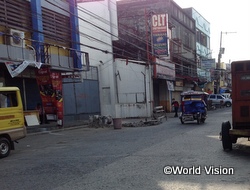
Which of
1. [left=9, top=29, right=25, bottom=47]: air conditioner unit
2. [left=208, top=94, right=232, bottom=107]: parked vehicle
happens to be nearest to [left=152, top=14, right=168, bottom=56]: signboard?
[left=208, top=94, right=232, bottom=107]: parked vehicle

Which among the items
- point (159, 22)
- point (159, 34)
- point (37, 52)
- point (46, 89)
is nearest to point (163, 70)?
point (159, 34)

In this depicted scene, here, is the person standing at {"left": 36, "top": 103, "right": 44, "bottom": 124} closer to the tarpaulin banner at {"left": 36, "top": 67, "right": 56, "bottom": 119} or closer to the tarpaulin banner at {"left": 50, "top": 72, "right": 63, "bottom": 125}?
the tarpaulin banner at {"left": 36, "top": 67, "right": 56, "bottom": 119}

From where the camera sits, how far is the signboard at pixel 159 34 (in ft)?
106

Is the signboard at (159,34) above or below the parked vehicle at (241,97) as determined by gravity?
above

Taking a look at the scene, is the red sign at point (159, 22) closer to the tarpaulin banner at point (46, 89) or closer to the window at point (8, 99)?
the tarpaulin banner at point (46, 89)

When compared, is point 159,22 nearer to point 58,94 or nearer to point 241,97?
point 58,94

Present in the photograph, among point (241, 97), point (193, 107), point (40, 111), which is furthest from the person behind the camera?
point (40, 111)

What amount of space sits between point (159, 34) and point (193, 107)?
13942mm

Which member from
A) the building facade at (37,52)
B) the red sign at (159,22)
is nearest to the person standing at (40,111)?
the building facade at (37,52)

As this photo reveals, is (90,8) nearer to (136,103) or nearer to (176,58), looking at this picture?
(136,103)

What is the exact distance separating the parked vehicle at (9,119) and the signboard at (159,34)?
75.4 feet

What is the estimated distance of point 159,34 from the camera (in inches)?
1272

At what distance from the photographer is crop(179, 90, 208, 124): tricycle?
65.7 feet

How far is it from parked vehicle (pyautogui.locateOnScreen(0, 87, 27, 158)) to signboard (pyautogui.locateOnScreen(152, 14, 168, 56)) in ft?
75.4
